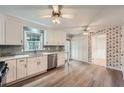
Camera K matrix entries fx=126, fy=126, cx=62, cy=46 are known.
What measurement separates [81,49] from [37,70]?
A: 16.4 ft

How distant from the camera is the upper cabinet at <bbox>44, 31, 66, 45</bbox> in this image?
6.14 metres

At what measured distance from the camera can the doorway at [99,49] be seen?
7.02 meters

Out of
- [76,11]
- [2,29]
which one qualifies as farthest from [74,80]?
[2,29]

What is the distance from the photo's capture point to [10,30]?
3.81m

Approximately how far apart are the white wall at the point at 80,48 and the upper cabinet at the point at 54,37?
2.28 meters

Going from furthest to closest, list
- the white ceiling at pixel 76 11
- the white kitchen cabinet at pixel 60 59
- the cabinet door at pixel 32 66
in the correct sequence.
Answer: the white kitchen cabinet at pixel 60 59
the cabinet door at pixel 32 66
the white ceiling at pixel 76 11

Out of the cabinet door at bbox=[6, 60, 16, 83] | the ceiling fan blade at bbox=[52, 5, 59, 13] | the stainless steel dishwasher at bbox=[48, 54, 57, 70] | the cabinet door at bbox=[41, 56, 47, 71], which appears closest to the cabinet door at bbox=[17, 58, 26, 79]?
the cabinet door at bbox=[6, 60, 16, 83]

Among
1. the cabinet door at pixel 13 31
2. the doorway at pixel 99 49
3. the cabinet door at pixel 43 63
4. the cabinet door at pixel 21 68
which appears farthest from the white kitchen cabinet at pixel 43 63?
the doorway at pixel 99 49

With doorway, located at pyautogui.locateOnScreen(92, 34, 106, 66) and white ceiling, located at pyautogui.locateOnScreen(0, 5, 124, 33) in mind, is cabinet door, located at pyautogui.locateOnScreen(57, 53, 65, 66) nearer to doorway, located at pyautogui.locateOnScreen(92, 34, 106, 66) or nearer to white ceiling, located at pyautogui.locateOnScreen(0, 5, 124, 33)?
doorway, located at pyautogui.locateOnScreen(92, 34, 106, 66)

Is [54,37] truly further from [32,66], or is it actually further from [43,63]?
[32,66]

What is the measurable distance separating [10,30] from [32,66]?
141cm

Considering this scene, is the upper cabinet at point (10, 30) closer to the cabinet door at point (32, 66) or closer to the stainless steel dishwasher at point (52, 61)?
the cabinet door at point (32, 66)
